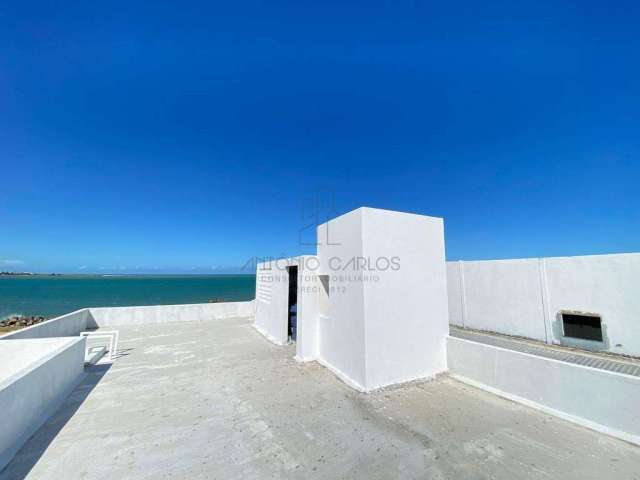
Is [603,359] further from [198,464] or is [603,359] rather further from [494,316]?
[198,464]

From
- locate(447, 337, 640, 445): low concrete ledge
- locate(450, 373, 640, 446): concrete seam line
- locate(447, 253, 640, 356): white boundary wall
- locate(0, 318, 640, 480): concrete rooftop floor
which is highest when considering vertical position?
locate(447, 253, 640, 356): white boundary wall

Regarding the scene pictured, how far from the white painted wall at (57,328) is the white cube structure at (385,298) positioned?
295 inches

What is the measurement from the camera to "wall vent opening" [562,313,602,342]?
656cm

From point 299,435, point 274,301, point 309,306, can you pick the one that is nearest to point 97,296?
point 274,301

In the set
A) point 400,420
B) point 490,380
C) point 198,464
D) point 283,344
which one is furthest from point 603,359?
point 198,464

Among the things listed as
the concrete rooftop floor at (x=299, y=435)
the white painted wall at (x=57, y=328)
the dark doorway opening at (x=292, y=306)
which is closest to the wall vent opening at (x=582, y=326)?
the concrete rooftop floor at (x=299, y=435)

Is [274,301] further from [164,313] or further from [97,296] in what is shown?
[97,296]

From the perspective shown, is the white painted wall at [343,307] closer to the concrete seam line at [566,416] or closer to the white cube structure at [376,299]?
the white cube structure at [376,299]

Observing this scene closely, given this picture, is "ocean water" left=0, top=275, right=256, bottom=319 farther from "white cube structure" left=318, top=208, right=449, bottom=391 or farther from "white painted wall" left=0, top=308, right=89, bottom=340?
"white cube structure" left=318, top=208, right=449, bottom=391

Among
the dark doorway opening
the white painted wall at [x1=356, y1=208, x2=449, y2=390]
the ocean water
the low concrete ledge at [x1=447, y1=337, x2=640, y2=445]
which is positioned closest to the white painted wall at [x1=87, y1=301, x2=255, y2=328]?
the dark doorway opening

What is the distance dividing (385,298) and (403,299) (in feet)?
1.58

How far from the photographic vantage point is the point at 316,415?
12.5ft

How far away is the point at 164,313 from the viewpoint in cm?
1144

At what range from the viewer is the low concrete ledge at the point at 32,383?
299cm
